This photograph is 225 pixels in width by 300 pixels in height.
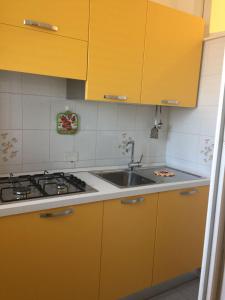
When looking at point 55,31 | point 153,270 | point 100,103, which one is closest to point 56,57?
point 55,31

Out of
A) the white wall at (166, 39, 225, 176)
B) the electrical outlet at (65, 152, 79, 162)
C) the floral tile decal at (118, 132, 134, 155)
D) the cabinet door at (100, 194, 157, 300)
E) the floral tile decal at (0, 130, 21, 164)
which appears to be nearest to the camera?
the cabinet door at (100, 194, 157, 300)

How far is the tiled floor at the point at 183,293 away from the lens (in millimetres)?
1911

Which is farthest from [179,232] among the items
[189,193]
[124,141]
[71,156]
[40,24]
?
[40,24]

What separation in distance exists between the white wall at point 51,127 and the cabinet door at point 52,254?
0.59 m

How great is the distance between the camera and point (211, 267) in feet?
2.61

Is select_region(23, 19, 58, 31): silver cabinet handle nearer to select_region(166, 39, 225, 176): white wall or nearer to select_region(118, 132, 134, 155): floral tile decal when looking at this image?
select_region(118, 132, 134, 155): floral tile decal

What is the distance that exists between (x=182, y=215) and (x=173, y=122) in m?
0.89

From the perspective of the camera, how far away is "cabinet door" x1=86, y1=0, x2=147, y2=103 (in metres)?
1.58

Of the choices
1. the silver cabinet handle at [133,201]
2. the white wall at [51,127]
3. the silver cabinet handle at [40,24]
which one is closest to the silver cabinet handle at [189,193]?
the silver cabinet handle at [133,201]

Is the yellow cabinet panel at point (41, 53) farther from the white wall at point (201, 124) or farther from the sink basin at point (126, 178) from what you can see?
the white wall at point (201, 124)

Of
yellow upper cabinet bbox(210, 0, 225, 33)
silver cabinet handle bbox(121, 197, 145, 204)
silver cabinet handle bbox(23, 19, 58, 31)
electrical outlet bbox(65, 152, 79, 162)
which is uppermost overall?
yellow upper cabinet bbox(210, 0, 225, 33)

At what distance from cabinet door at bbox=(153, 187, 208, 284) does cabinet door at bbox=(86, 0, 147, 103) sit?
2.53ft

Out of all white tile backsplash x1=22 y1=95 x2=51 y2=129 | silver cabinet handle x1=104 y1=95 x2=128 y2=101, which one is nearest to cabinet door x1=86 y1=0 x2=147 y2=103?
silver cabinet handle x1=104 y1=95 x2=128 y2=101

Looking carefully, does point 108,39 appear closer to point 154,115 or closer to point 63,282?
point 154,115
